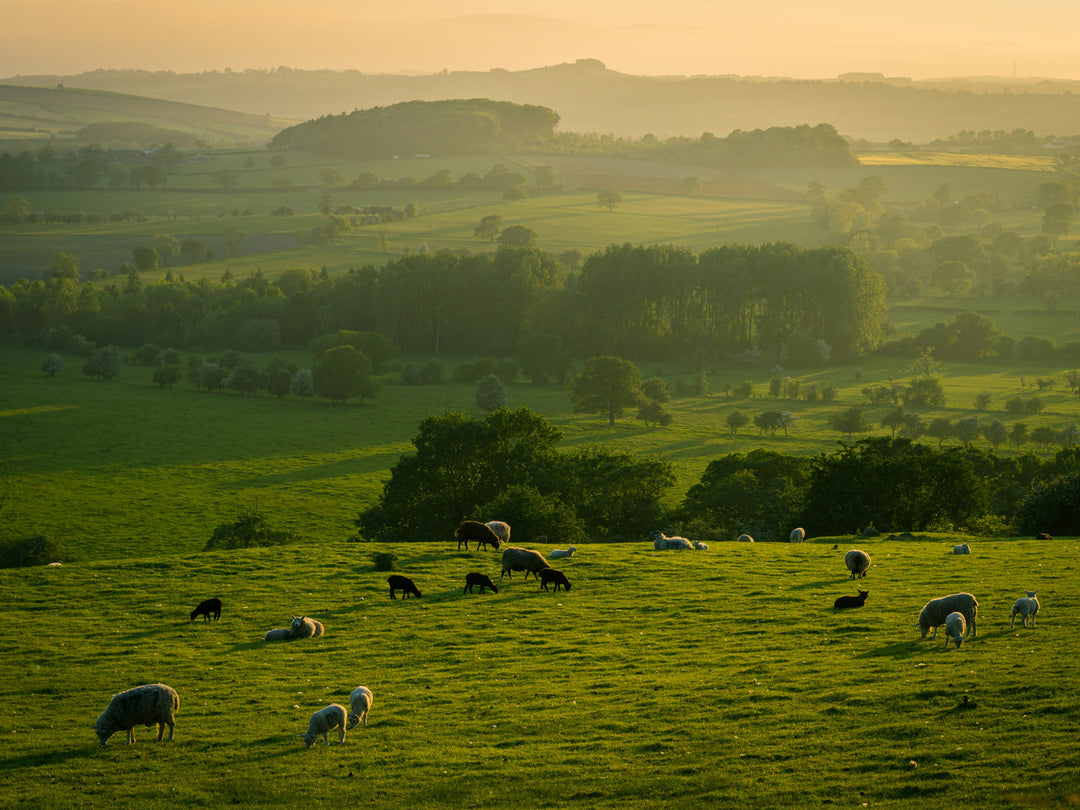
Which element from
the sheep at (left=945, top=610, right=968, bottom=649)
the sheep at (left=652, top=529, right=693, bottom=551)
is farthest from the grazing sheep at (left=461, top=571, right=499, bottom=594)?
the sheep at (left=945, top=610, right=968, bottom=649)

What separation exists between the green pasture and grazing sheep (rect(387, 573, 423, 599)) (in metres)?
0.75

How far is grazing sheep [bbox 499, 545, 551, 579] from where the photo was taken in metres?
29.5

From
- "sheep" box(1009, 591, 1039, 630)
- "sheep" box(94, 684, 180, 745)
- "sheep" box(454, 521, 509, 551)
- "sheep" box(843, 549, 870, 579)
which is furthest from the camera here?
"sheep" box(454, 521, 509, 551)

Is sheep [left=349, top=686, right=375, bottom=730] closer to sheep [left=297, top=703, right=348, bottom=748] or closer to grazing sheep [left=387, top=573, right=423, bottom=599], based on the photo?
sheep [left=297, top=703, right=348, bottom=748]

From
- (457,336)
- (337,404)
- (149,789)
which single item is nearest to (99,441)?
(337,404)

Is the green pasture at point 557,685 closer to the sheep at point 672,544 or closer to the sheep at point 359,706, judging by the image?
the sheep at point 359,706

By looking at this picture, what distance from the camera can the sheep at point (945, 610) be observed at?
2147cm

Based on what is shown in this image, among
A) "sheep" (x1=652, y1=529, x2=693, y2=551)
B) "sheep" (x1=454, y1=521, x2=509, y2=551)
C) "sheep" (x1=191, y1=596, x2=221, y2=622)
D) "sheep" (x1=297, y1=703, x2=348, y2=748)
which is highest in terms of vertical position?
"sheep" (x1=297, y1=703, x2=348, y2=748)

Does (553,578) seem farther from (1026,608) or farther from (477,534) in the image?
(1026,608)

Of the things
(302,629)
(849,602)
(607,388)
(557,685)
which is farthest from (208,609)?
(607,388)

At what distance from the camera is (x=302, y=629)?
24.4m

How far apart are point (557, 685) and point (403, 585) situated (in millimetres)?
8803

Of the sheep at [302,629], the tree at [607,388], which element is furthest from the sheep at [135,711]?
the tree at [607,388]

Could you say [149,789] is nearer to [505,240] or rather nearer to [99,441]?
[99,441]
